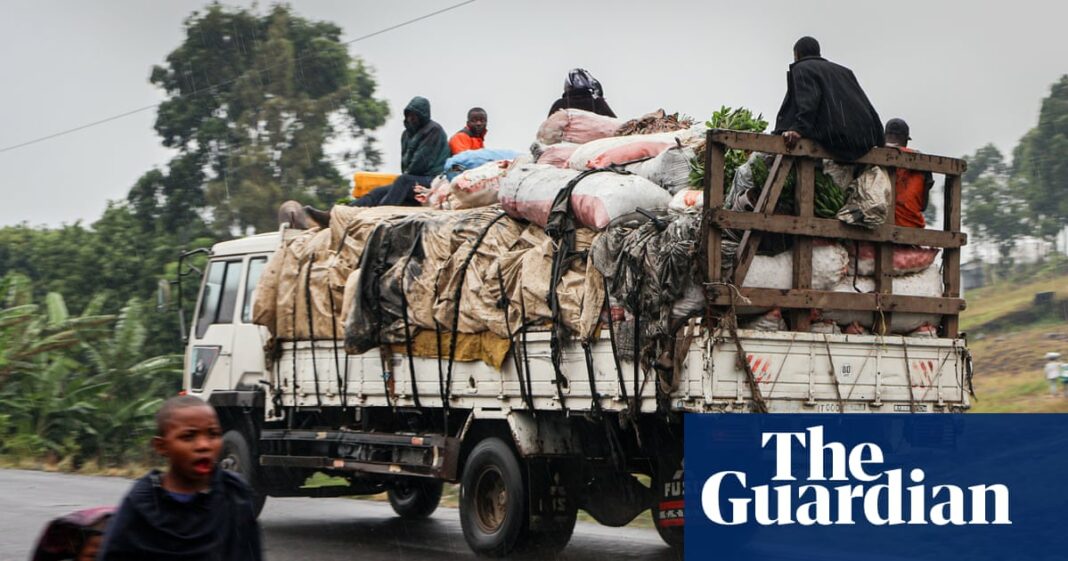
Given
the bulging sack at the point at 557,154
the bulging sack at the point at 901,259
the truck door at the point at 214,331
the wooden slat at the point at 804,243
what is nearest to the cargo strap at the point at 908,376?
the bulging sack at the point at 901,259

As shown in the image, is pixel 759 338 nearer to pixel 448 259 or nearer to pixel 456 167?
pixel 448 259

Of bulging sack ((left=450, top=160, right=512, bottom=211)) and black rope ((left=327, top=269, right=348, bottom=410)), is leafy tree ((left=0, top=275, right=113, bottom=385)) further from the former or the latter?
bulging sack ((left=450, top=160, right=512, bottom=211))

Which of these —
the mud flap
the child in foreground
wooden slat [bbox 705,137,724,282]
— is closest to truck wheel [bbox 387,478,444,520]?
the mud flap

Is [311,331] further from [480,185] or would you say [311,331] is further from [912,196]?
[912,196]

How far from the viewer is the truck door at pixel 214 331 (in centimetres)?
1249

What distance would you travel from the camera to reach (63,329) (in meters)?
21.4

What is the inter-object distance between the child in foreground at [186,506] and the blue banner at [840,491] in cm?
422

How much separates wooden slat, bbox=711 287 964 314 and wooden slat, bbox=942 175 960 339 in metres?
0.08

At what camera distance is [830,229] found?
8180 millimetres

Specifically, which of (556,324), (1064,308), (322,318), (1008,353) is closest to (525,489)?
(556,324)

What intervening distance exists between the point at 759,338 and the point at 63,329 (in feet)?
52.9

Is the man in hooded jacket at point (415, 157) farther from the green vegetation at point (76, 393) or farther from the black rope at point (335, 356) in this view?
the green vegetation at point (76, 393)

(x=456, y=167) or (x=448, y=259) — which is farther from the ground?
(x=456, y=167)

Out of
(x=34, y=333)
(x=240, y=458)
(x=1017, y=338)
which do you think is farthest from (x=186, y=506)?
(x=1017, y=338)
